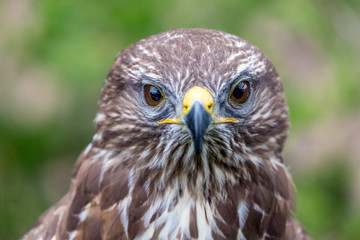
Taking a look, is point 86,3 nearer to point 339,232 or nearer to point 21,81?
point 21,81

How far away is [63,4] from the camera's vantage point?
5.42 metres

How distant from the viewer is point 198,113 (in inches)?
136

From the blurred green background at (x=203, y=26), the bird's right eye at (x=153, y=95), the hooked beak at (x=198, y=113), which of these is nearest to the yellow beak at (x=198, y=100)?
the hooked beak at (x=198, y=113)

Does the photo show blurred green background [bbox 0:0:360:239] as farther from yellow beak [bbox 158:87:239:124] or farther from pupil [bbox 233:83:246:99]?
yellow beak [bbox 158:87:239:124]

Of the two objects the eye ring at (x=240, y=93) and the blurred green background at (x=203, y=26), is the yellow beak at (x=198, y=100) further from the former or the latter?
the blurred green background at (x=203, y=26)

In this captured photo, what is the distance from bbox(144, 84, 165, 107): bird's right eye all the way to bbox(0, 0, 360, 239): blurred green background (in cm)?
154

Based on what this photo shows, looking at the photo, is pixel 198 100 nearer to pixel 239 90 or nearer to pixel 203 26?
pixel 239 90

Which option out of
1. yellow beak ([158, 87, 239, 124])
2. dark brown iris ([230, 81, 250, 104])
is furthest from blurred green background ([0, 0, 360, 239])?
yellow beak ([158, 87, 239, 124])

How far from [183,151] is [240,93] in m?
0.37

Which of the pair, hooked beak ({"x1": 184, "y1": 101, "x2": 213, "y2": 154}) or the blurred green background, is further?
the blurred green background

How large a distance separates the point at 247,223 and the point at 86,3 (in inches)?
89.9

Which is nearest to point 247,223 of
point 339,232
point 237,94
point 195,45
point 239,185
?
point 239,185

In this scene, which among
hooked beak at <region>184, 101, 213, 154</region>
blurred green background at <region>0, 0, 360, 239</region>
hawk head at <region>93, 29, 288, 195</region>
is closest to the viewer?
hooked beak at <region>184, 101, 213, 154</region>

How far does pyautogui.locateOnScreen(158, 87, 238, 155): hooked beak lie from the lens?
346 cm
